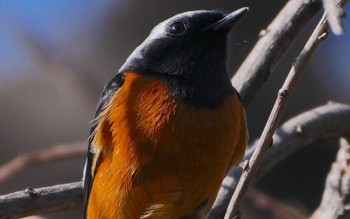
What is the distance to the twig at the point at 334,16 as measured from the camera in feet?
7.06

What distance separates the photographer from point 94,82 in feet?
20.7

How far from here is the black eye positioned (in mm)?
4258

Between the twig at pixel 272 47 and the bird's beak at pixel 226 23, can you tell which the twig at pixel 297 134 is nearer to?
the twig at pixel 272 47

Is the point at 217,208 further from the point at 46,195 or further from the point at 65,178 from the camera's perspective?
the point at 65,178

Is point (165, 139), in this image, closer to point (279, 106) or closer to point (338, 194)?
point (338, 194)

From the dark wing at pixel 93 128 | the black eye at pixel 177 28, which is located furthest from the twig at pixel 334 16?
the black eye at pixel 177 28

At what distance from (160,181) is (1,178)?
80 cm

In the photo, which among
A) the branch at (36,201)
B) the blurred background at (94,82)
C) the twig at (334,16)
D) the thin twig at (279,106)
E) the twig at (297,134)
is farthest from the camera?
the blurred background at (94,82)

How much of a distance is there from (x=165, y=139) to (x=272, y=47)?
0.88 meters

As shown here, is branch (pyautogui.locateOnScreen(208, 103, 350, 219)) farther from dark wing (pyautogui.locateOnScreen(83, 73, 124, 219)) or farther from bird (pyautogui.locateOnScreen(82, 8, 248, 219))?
dark wing (pyautogui.locateOnScreen(83, 73, 124, 219))

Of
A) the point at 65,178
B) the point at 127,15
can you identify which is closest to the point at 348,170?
the point at 65,178

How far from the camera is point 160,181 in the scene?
→ 3658 millimetres

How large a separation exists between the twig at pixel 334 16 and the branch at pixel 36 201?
1.67m

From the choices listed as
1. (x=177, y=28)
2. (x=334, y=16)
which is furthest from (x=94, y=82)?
(x=334, y=16)
